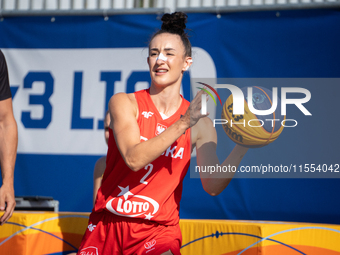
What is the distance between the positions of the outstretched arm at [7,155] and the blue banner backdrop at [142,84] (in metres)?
1.85

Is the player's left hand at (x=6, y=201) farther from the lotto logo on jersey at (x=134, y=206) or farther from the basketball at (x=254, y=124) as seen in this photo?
the basketball at (x=254, y=124)

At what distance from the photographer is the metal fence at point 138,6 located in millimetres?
3879

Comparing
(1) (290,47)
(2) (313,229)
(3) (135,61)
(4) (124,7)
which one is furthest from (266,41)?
(2) (313,229)

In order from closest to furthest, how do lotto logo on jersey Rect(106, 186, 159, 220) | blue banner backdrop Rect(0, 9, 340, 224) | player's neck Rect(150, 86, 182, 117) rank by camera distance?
1. lotto logo on jersey Rect(106, 186, 159, 220)
2. player's neck Rect(150, 86, 182, 117)
3. blue banner backdrop Rect(0, 9, 340, 224)

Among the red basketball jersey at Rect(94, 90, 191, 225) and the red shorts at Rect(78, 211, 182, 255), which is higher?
the red basketball jersey at Rect(94, 90, 191, 225)

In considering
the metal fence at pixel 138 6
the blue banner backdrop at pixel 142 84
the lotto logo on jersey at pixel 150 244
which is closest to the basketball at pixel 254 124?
the lotto logo on jersey at pixel 150 244

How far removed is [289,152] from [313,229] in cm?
136

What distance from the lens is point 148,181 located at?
1931 millimetres

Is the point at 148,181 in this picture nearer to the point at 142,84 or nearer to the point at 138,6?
the point at 142,84

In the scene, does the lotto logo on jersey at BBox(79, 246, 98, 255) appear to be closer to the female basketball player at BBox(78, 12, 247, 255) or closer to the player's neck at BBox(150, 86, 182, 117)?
the female basketball player at BBox(78, 12, 247, 255)

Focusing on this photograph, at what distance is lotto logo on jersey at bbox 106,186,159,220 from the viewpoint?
187 centimetres

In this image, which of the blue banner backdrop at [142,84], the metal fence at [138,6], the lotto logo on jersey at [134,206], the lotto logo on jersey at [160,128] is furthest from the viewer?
the metal fence at [138,6]

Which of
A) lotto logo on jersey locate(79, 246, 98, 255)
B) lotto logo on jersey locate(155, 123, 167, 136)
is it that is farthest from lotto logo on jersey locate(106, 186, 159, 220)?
lotto logo on jersey locate(155, 123, 167, 136)

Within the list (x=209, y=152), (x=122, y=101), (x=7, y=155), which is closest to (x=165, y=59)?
(x=122, y=101)
